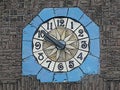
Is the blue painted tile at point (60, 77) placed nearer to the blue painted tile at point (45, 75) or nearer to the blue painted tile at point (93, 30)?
the blue painted tile at point (45, 75)

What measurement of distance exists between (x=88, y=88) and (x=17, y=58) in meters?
1.22

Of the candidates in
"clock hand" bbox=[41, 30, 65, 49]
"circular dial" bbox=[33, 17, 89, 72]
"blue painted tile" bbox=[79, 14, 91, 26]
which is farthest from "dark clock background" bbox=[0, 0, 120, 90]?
"clock hand" bbox=[41, 30, 65, 49]

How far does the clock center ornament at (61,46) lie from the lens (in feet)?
35.1

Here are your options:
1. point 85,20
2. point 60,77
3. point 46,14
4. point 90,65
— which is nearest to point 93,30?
point 85,20

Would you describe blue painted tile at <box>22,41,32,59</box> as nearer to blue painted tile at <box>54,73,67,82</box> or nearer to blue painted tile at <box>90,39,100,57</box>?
blue painted tile at <box>54,73,67,82</box>

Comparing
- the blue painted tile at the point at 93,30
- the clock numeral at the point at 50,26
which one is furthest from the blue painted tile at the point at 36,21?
the blue painted tile at the point at 93,30

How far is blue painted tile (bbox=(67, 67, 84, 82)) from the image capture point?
10672 millimetres

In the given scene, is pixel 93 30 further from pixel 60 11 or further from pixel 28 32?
pixel 28 32

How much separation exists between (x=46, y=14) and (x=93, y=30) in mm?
794

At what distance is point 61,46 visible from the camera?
10.7m

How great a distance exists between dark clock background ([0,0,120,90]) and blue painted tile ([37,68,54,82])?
70 millimetres

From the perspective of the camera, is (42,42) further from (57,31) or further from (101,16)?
(101,16)

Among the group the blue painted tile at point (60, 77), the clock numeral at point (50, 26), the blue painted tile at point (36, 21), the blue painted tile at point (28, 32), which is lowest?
the blue painted tile at point (60, 77)

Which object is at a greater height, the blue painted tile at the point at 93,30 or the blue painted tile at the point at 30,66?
the blue painted tile at the point at 93,30
